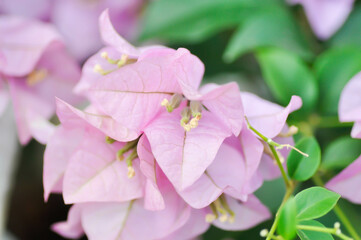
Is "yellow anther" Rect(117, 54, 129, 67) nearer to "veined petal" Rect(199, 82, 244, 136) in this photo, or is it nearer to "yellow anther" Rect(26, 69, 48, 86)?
"veined petal" Rect(199, 82, 244, 136)

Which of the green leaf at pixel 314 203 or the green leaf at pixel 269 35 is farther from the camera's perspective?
the green leaf at pixel 269 35

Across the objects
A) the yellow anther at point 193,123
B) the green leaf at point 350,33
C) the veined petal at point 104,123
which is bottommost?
the green leaf at point 350,33

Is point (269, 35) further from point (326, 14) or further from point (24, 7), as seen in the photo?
point (24, 7)

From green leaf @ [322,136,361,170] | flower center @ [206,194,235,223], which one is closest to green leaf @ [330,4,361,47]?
green leaf @ [322,136,361,170]

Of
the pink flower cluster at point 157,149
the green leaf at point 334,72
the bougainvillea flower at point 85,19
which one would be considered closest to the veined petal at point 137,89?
the pink flower cluster at point 157,149

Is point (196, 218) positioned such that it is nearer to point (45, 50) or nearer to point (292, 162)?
point (292, 162)

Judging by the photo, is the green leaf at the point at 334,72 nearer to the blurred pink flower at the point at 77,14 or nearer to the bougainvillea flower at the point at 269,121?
the bougainvillea flower at the point at 269,121

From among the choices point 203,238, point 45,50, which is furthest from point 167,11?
point 203,238
